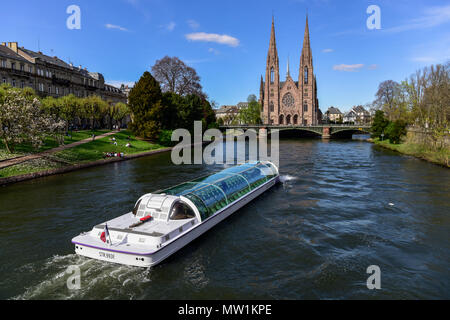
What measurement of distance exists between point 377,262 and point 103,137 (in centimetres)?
5700

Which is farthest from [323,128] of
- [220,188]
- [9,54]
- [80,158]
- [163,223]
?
[163,223]

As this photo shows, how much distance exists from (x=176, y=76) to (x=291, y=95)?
89140mm

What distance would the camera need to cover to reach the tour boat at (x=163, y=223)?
12.1m

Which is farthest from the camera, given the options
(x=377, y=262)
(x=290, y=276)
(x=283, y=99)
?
(x=283, y=99)

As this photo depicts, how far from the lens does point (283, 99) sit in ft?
519

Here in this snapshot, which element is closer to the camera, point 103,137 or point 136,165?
point 136,165

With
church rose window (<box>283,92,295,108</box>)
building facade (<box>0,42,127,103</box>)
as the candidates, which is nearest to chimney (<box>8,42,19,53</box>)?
building facade (<box>0,42,127,103</box>)

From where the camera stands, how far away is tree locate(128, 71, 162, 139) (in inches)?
2579

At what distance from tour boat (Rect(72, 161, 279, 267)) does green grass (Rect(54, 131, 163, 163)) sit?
2939 cm

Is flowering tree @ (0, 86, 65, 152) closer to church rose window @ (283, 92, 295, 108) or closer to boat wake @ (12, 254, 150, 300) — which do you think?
boat wake @ (12, 254, 150, 300)

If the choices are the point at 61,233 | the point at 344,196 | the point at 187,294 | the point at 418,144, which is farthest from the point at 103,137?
the point at 418,144

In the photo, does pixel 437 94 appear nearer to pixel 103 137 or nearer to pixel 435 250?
pixel 435 250

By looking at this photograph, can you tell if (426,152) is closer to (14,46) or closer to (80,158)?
(80,158)
